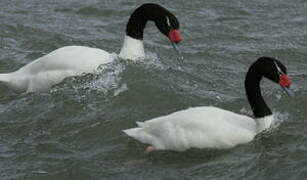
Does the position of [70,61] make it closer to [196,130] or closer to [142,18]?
[142,18]

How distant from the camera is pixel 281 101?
31.9 ft

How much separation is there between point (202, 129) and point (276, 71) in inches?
44.9

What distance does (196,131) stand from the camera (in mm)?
8062

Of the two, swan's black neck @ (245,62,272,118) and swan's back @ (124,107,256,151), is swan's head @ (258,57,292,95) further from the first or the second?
swan's back @ (124,107,256,151)

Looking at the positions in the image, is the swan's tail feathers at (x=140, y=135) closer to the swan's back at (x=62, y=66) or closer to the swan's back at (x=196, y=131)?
the swan's back at (x=196, y=131)

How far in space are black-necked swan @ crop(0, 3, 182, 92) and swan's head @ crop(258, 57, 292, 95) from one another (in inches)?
76.7

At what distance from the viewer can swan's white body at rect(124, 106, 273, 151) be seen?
8.05 meters

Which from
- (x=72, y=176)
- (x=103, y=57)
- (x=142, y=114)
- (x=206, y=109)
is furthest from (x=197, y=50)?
(x=72, y=176)

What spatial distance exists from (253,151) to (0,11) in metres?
7.85

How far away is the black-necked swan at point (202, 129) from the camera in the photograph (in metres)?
8.05

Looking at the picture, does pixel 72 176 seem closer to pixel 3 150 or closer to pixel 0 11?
pixel 3 150

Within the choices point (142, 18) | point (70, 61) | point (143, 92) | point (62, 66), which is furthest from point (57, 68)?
point (142, 18)

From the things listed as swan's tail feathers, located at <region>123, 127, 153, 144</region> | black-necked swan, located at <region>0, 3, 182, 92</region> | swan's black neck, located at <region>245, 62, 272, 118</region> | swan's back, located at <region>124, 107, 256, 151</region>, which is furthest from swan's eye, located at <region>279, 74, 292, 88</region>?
black-necked swan, located at <region>0, 3, 182, 92</region>

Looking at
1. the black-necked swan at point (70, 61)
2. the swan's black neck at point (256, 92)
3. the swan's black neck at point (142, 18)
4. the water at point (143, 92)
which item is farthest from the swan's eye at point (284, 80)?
the swan's black neck at point (142, 18)
